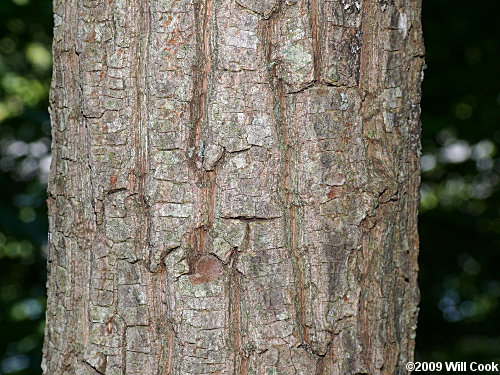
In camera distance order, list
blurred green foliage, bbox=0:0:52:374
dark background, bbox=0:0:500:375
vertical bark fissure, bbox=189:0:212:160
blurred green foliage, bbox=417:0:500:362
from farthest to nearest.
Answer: blurred green foliage, bbox=417:0:500:362
dark background, bbox=0:0:500:375
blurred green foliage, bbox=0:0:52:374
vertical bark fissure, bbox=189:0:212:160

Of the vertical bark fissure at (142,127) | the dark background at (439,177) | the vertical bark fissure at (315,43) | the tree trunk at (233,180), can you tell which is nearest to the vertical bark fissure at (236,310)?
the tree trunk at (233,180)

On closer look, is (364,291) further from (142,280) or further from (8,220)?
(8,220)

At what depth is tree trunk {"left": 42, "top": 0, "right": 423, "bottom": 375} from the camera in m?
1.01

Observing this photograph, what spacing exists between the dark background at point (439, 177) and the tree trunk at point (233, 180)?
1547 millimetres

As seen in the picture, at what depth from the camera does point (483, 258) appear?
11.2ft

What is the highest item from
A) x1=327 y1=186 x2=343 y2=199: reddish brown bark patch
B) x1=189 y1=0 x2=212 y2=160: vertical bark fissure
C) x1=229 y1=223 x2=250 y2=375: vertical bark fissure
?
x1=189 y1=0 x2=212 y2=160: vertical bark fissure

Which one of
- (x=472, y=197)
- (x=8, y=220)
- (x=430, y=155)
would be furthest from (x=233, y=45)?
(x=472, y=197)

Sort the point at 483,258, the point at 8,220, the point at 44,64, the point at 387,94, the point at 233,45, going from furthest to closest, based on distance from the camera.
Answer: the point at 44,64 < the point at 483,258 < the point at 8,220 < the point at 387,94 < the point at 233,45

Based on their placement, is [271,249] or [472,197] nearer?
[271,249]

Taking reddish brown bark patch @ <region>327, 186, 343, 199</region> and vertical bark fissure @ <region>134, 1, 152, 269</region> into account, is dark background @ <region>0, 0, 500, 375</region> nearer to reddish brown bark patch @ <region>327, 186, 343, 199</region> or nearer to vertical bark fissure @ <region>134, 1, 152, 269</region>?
vertical bark fissure @ <region>134, 1, 152, 269</region>

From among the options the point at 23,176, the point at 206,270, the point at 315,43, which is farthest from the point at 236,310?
the point at 23,176

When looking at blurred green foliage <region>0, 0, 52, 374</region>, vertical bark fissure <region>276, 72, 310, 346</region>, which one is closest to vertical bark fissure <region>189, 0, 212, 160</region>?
vertical bark fissure <region>276, 72, 310, 346</region>

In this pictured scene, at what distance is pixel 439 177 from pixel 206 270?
2.77 metres

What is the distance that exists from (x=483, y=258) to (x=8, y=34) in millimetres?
3086
